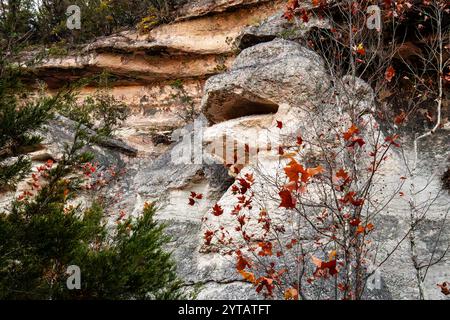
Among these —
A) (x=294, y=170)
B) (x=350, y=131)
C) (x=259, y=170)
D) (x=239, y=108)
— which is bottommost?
(x=294, y=170)

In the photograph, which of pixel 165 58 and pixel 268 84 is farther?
pixel 165 58

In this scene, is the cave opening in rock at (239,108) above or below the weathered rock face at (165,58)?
below

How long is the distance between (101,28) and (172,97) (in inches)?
168

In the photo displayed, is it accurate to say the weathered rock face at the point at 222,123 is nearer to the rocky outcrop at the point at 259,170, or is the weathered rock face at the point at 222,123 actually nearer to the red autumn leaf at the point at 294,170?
the rocky outcrop at the point at 259,170

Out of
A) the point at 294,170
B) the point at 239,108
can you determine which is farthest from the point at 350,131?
the point at 239,108

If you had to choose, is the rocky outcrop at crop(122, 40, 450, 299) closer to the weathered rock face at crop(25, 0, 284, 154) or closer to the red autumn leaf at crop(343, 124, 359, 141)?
the red autumn leaf at crop(343, 124, 359, 141)

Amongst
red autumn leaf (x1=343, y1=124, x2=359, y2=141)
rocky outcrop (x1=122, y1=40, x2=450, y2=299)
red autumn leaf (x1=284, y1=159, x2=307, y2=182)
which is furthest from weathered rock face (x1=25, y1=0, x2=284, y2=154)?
red autumn leaf (x1=284, y1=159, x2=307, y2=182)

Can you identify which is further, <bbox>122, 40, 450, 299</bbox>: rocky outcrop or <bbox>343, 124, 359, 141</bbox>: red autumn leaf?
<bbox>122, 40, 450, 299</bbox>: rocky outcrop

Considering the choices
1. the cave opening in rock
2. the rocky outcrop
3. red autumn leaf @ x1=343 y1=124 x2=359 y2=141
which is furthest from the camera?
the cave opening in rock

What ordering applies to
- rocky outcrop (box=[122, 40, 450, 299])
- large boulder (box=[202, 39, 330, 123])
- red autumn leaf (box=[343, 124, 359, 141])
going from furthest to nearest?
large boulder (box=[202, 39, 330, 123]) → rocky outcrop (box=[122, 40, 450, 299]) → red autumn leaf (box=[343, 124, 359, 141])

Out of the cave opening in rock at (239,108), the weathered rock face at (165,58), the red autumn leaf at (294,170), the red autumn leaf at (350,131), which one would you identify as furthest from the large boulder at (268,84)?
the red autumn leaf at (294,170)

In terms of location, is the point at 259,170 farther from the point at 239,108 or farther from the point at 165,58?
the point at 165,58

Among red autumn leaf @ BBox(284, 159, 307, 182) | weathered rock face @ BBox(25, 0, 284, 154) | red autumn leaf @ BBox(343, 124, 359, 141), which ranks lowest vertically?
red autumn leaf @ BBox(284, 159, 307, 182)
